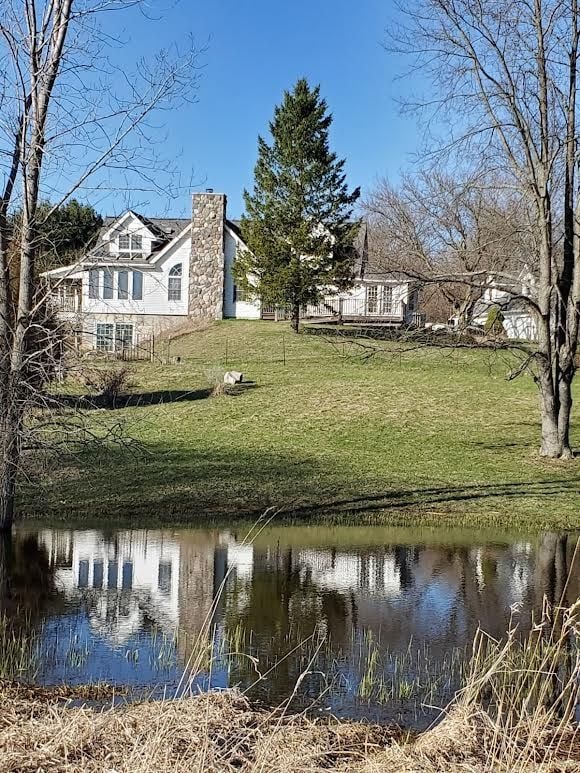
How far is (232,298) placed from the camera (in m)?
48.0

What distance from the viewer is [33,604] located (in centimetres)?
977

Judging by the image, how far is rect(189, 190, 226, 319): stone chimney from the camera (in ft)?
154

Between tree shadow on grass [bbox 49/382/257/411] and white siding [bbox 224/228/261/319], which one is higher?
white siding [bbox 224/228/261/319]

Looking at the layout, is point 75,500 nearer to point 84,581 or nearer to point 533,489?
point 84,581

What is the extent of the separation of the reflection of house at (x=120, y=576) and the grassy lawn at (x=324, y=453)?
120 centimetres

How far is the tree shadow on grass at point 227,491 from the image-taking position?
52.0 feet

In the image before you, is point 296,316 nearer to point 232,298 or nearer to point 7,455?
point 232,298

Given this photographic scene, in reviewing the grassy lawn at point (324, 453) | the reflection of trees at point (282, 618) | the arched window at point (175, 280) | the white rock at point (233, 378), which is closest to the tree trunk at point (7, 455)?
the grassy lawn at point (324, 453)

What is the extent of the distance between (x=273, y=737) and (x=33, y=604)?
541cm

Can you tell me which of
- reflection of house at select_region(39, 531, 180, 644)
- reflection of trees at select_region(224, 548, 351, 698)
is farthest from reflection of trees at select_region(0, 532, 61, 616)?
reflection of trees at select_region(224, 548, 351, 698)

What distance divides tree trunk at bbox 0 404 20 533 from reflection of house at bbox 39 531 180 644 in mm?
1108

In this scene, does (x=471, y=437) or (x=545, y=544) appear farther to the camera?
(x=471, y=437)

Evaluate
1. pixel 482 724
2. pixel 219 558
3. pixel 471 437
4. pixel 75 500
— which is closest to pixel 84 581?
pixel 219 558

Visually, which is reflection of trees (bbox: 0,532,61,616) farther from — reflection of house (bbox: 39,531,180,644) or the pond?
reflection of house (bbox: 39,531,180,644)
